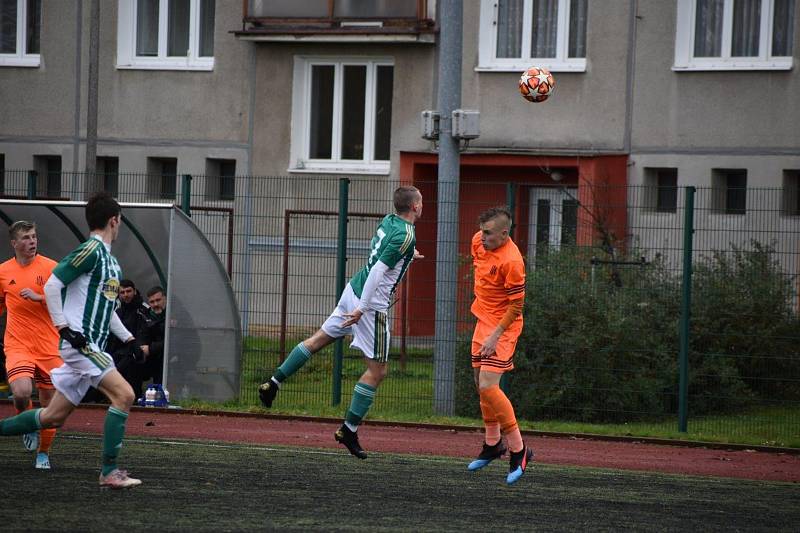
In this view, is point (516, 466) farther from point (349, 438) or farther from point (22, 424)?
point (22, 424)

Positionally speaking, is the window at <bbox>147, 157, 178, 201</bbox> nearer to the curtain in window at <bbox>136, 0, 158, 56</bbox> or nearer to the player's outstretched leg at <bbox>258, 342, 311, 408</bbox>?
the curtain in window at <bbox>136, 0, 158, 56</bbox>

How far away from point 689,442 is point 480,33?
11470mm

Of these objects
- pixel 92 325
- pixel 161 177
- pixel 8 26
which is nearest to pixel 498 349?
pixel 92 325

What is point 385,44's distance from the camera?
23.8 meters

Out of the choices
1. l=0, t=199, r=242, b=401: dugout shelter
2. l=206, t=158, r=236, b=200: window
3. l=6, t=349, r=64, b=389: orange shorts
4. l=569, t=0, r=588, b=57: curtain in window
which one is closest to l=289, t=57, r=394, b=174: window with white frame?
l=206, t=158, r=236, b=200: window

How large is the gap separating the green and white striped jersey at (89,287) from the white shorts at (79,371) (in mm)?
122

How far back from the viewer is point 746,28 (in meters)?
22.1

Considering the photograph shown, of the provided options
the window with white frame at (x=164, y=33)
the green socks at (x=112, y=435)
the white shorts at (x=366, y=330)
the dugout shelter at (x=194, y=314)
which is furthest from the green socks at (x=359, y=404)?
the window with white frame at (x=164, y=33)

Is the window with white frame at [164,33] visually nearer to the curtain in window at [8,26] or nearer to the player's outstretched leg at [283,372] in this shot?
the curtain in window at [8,26]

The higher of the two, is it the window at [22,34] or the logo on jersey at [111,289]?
the window at [22,34]

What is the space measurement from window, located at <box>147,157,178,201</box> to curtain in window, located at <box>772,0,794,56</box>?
38.5 ft

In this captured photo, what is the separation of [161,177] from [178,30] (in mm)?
3016

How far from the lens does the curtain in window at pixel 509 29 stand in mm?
23266

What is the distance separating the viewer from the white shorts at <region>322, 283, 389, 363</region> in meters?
10.2
